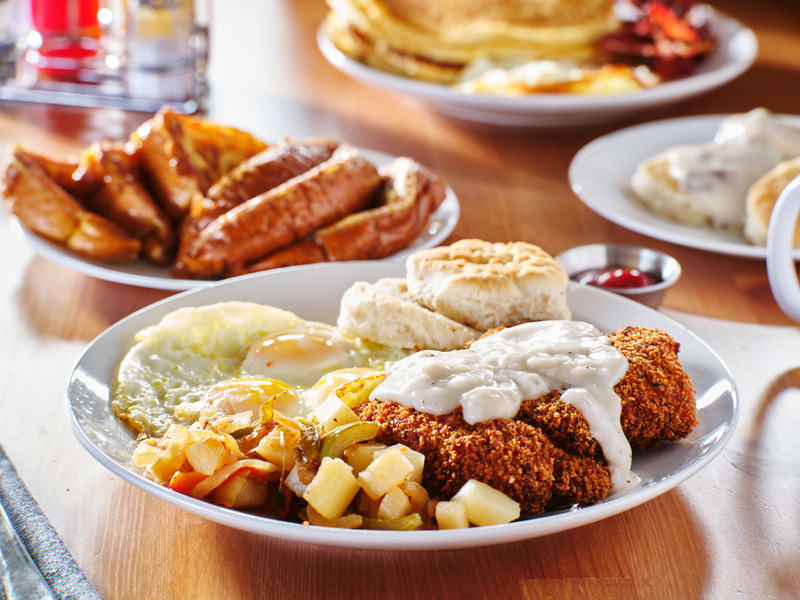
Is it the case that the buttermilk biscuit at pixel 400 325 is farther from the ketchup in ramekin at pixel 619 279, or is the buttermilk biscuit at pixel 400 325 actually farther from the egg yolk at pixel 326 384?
the ketchup in ramekin at pixel 619 279

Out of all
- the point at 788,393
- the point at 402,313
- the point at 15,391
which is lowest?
the point at 15,391

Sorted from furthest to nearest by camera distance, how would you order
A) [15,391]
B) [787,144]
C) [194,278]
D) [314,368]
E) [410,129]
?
1. [410,129]
2. [787,144]
3. [194,278]
4. [15,391]
5. [314,368]

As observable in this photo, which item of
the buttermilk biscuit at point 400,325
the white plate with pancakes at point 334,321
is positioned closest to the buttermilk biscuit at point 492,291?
the buttermilk biscuit at point 400,325

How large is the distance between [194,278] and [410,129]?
1.47 metres

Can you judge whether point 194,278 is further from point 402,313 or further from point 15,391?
point 402,313

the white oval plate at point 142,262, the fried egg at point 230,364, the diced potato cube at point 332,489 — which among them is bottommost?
the white oval plate at point 142,262

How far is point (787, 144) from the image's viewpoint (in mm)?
2531

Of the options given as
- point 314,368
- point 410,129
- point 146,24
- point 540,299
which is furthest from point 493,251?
point 146,24

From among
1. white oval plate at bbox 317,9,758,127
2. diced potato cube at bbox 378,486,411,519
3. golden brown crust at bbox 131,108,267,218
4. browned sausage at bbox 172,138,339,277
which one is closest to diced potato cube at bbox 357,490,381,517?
diced potato cube at bbox 378,486,411,519

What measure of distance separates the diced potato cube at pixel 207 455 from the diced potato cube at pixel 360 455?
18 centimetres

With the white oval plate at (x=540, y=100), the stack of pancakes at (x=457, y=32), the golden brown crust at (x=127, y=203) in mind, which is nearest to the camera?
the golden brown crust at (x=127, y=203)

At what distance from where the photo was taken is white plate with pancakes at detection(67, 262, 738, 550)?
1.15 metres

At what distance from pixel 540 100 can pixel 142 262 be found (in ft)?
4.86

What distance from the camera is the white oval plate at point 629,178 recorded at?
89.0 inches
